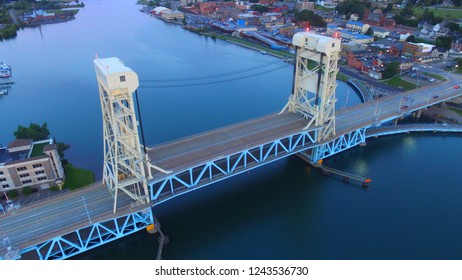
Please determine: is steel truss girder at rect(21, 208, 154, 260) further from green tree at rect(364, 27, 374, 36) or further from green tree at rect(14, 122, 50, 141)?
green tree at rect(364, 27, 374, 36)

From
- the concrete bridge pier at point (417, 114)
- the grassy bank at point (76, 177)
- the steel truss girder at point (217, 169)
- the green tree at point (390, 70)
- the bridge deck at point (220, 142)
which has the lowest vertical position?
the concrete bridge pier at point (417, 114)

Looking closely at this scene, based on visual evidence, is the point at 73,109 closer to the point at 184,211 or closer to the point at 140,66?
the point at 140,66

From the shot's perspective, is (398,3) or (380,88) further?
(398,3)

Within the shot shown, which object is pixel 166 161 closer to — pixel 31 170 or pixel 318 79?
pixel 31 170

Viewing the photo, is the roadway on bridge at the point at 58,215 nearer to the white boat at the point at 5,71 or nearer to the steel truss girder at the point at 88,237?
the steel truss girder at the point at 88,237

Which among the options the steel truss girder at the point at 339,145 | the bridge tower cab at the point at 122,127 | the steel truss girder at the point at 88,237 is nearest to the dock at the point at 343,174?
the steel truss girder at the point at 339,145

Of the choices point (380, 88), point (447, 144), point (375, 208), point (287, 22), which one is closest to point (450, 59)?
point (380, 88)
